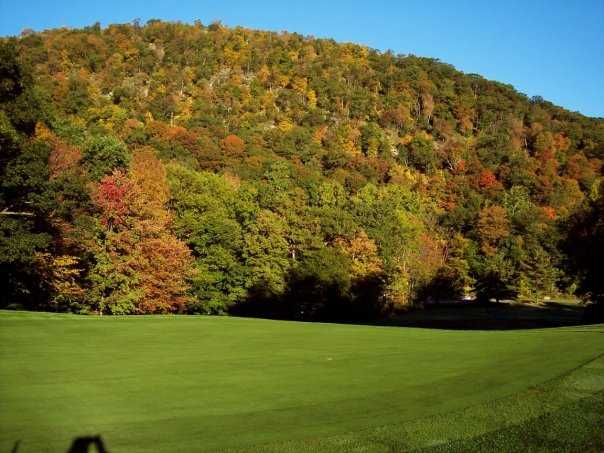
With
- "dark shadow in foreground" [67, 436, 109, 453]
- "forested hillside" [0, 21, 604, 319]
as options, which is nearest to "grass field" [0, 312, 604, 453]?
"dark shadow in foreground" [67, 436, 109, 453]

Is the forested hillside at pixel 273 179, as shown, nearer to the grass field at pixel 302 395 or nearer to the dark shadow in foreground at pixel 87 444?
the grass field at pixel 302 395

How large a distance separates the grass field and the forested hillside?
20145 millimetres

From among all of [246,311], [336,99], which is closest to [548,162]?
[336,99]

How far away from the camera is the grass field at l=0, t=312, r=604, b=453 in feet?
24.1

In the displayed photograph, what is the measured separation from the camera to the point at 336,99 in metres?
155

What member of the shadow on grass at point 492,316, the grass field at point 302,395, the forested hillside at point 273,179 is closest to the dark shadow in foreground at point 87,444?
the grass field at point 302,395

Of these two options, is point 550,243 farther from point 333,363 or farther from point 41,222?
point 333,363

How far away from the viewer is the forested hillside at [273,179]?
39.2m

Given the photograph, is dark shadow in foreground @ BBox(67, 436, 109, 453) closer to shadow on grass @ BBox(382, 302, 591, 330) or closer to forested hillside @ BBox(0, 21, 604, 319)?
forested hillside @ BBox(0, 21, 604, 319)

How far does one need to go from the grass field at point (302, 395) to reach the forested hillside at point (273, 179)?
2014 centimetres

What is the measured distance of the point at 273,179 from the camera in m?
62.6

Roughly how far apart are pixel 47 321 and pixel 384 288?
45.0 meters

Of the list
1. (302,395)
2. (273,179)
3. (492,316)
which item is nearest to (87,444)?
(302,395)

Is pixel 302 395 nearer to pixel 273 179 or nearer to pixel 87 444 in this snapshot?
pixel 87 444
